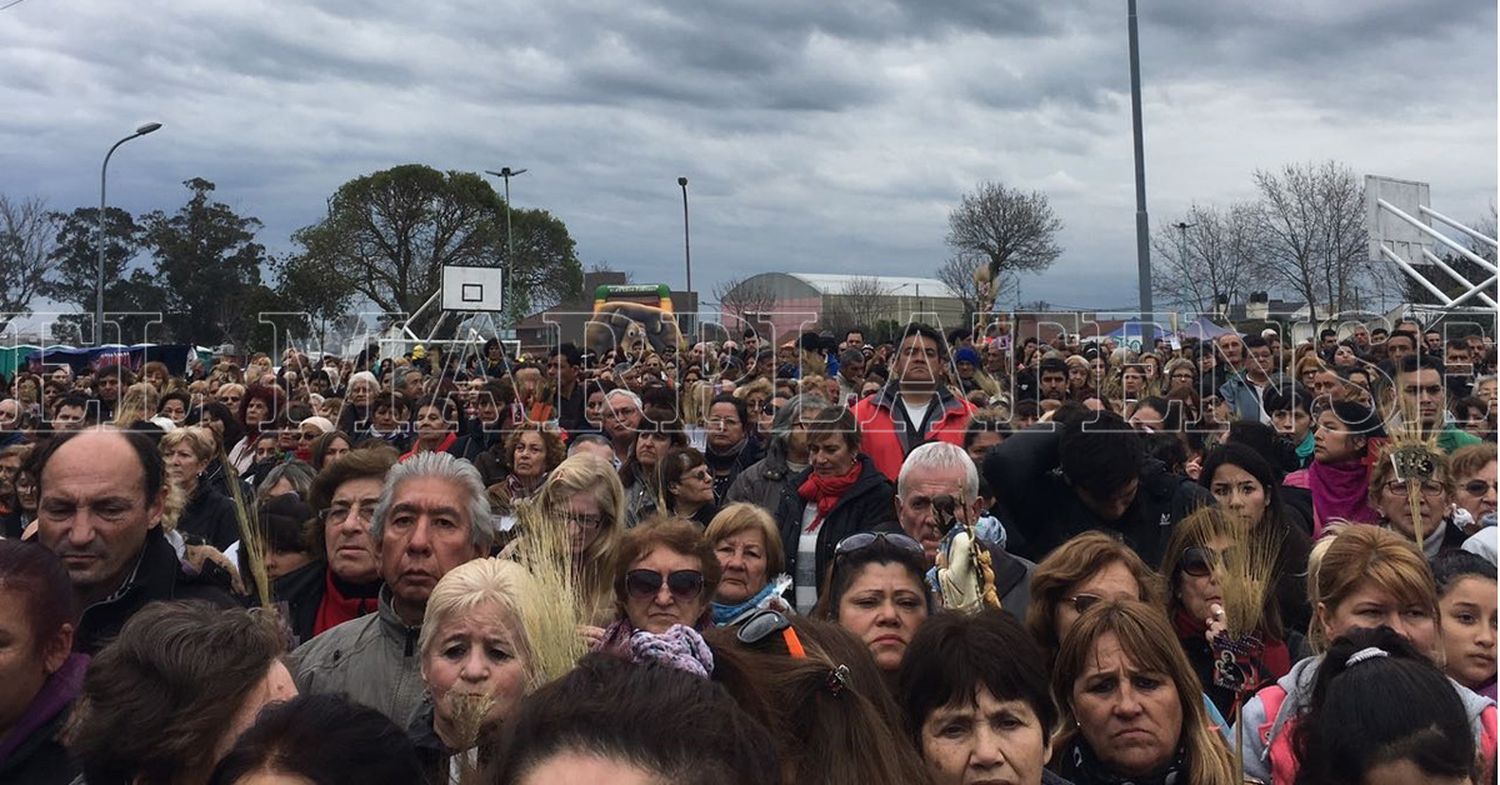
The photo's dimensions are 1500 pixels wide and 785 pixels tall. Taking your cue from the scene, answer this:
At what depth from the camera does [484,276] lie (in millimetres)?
22562

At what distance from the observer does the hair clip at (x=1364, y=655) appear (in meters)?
3.21

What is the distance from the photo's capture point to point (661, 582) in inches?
161

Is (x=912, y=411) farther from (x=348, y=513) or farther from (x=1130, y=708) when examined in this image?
(x=1130, y=708)

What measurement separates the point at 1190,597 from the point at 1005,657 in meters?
1.71

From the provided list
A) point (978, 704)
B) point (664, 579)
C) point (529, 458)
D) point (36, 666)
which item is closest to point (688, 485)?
point (529, 458)

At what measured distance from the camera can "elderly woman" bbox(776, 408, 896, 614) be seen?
245 inches

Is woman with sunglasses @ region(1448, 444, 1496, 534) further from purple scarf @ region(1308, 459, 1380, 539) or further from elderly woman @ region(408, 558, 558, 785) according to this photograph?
elderly woman @ region(408, 558, 558, 785)

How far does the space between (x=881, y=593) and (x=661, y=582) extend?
2.26 feet

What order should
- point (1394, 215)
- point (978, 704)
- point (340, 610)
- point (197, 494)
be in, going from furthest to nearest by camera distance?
point (1394, 215), point (197, 494), point (340, 610), point (978, 704)

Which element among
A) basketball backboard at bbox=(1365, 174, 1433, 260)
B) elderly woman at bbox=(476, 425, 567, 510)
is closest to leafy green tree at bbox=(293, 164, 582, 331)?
basketball backboard at bbox=(1365, 174, 1433, 260)

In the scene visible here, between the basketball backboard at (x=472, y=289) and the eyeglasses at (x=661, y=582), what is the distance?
56.7 ft

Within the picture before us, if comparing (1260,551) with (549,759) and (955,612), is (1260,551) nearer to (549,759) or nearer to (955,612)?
Answer: (955,612)

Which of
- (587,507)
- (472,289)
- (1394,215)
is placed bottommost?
(587,507)

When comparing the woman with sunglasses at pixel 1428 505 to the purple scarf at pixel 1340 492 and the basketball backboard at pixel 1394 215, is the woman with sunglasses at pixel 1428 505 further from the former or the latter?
the basketball backboard at pixel 1394 215
